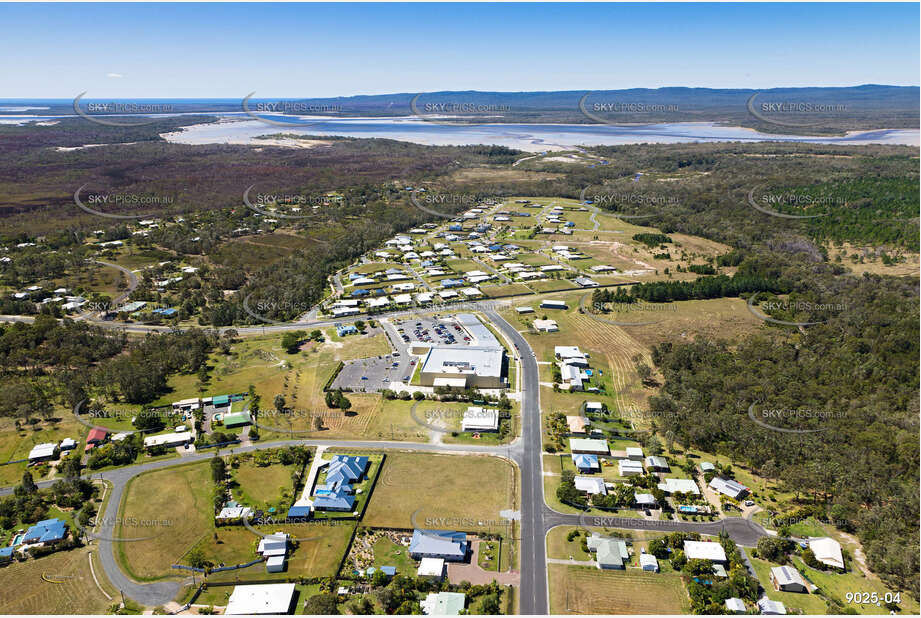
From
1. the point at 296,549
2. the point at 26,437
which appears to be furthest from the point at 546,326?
the point at 26,437

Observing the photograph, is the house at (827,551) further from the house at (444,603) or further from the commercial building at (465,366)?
the commercial building at (465,366)

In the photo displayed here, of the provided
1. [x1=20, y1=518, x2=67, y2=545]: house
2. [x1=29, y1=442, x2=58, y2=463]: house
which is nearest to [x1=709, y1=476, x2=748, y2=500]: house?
[x1=20, y1=518, x2=67, y2=545]: house

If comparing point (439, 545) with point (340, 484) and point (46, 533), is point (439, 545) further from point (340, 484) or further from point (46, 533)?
point (46, 533)

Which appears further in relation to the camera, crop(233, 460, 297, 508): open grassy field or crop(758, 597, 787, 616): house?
crop(233, 460, 297, 508): open grassy field

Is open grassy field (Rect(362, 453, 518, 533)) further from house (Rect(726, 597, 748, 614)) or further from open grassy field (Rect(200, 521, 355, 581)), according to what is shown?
house (Rect(726, 597, 748, 614))

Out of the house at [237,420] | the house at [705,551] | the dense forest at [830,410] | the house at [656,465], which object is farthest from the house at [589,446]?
the house at [237,420]

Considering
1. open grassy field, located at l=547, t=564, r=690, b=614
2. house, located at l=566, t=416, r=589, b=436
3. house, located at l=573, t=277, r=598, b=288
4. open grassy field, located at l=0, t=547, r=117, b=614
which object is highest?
house, located at l=573, t=277, r=598, b=288
